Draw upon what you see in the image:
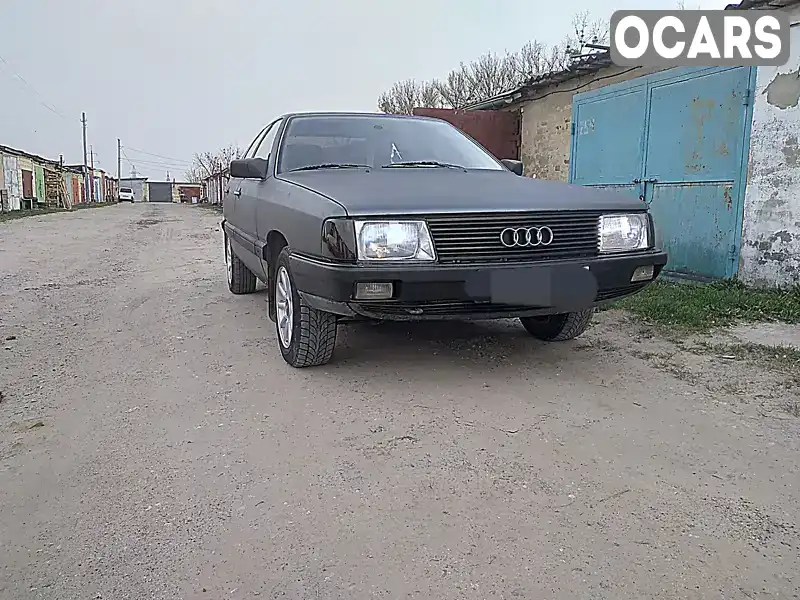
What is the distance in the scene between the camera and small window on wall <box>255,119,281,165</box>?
16.1 feet

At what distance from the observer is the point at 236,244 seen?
5773 millimetres

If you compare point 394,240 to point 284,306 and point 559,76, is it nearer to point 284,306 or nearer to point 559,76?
point 284,306

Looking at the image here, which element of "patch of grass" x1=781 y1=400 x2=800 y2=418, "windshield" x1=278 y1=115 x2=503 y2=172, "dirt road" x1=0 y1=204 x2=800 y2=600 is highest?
"windshield" x1=278 y1=115 x2=503 y2=172

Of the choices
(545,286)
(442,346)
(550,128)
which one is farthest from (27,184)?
(545,286)

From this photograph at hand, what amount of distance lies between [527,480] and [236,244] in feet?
13.1

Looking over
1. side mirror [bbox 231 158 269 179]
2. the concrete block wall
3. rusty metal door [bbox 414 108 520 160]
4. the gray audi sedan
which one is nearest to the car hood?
the gray audi sedan

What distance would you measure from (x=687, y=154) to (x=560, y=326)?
11.0 ft

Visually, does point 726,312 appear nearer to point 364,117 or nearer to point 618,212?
point 618,212

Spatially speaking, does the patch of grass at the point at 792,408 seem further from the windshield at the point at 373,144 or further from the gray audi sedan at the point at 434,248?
the windshield at the point at 373,144

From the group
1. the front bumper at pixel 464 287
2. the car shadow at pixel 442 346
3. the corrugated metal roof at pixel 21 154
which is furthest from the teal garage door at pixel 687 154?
the corrugated metal roof at pixel 21 154

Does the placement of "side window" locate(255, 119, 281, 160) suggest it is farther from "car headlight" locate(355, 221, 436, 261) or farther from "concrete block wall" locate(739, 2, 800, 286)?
"concrete block wall" locate(739, 2, 800, 286)

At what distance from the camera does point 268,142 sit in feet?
16.6

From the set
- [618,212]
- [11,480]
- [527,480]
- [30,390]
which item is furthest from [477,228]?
[30,390]

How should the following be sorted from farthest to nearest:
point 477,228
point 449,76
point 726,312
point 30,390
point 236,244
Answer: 1. point 449,76
2. point 236,244
3. point 726,312
4. point 30,390
5. point 477,228
